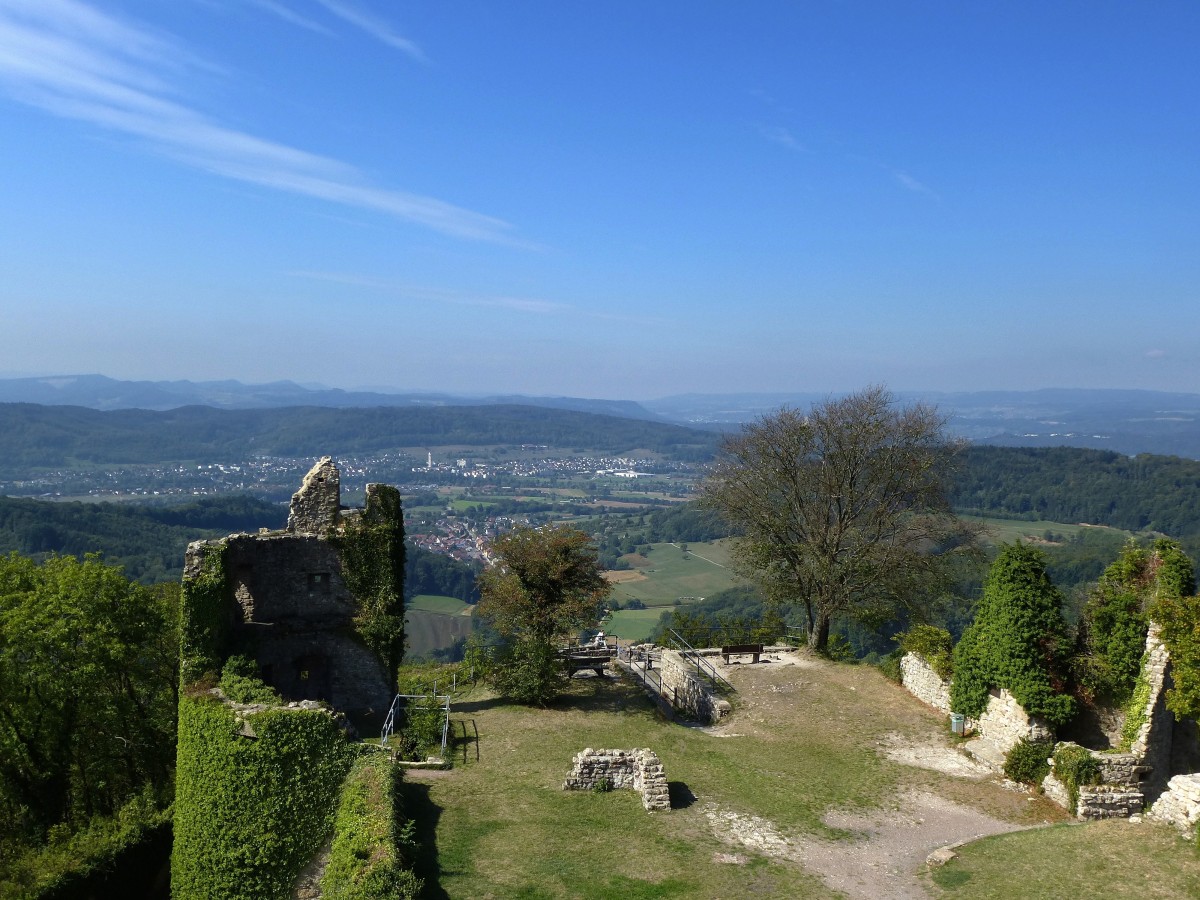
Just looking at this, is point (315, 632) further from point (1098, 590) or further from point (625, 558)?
point (625, 558)

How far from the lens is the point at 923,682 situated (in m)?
24.6

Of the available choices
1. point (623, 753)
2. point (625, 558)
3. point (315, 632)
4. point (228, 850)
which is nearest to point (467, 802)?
point (623, 753)

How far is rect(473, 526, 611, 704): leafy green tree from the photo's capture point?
23828 millimetres

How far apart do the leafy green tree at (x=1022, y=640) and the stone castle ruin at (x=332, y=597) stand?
15648mm

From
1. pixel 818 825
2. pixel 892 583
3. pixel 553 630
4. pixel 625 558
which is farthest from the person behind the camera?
pixel 625 558

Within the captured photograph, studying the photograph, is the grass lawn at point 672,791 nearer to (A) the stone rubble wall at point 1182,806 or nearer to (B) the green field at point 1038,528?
(A) the stone rubble wall at point 1182,806

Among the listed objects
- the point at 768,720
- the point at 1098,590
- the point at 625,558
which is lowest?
the point at 625,558

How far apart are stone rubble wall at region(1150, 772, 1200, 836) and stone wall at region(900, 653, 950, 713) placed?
8.27m

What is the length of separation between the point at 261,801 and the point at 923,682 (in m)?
18.9

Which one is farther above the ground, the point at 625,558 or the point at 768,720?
the point at 768,720

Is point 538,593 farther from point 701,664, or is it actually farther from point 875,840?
point 875,840

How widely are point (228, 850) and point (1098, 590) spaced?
20.6 meters

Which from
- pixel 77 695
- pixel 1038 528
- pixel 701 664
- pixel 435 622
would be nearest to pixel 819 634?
pixel 701 664

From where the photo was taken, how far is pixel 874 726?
22.6 meters
